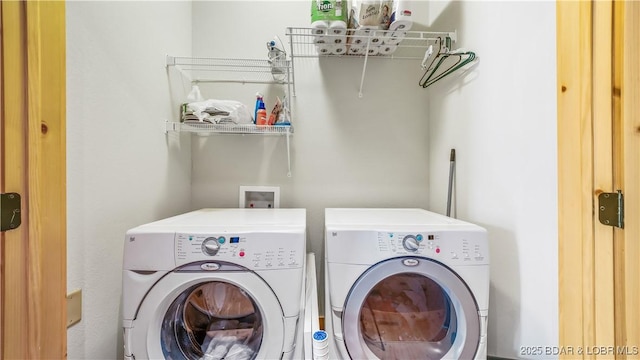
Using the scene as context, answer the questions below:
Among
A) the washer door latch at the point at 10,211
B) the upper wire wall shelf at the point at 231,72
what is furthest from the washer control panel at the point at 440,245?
the upper wire wall shelf at the point at 231,72

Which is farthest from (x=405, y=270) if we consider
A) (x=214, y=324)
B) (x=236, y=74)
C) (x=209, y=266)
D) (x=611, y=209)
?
(x=236, y=74)

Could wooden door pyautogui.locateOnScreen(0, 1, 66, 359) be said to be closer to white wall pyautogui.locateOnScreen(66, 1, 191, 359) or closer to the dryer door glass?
white wall pyautogui.locateOnScreen(66, 1, 191, 359)

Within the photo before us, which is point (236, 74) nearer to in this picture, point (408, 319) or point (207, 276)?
point (207, 276)

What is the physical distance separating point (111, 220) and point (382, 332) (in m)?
1.26

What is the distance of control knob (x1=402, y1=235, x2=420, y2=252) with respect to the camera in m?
0.93

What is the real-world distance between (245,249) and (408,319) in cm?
79

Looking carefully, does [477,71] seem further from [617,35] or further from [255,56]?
[255,56]

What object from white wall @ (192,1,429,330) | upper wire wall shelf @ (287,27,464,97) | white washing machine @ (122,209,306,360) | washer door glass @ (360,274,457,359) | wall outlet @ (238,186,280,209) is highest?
upper wire wall shelf @ (287,27,464,97)

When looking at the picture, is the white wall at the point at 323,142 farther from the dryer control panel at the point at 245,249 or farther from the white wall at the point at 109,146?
the dryer control panel at the point at 245,249

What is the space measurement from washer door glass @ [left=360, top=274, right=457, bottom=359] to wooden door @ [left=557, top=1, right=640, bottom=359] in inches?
14.7

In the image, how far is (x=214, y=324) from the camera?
41.6 inches

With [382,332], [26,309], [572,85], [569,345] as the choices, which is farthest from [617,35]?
[26,309]

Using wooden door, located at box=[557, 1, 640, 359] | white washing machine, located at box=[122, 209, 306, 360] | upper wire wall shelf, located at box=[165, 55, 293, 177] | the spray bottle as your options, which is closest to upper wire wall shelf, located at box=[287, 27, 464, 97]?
upper wire wall shelf, located at box=[165, 55, 293, 177]

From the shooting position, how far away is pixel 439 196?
1626 mm
